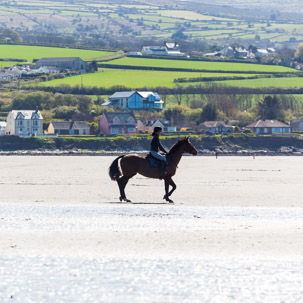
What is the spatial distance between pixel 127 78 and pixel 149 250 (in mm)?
123703

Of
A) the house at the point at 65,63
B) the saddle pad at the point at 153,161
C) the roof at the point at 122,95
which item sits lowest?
the roof at the point at 122,95

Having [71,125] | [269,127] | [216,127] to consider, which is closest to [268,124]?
[269,127]

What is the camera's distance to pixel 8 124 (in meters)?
102

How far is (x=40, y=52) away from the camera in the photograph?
17588cm

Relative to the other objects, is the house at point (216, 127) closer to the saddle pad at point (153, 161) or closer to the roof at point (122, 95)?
the roof at point (122, 95)

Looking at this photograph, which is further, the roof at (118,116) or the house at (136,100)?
the house at (136,100)

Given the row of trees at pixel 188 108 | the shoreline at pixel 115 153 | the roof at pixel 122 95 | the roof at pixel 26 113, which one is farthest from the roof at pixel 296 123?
the roof at pixel 26 113

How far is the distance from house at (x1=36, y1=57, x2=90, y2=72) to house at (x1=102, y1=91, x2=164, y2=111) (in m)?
31.2

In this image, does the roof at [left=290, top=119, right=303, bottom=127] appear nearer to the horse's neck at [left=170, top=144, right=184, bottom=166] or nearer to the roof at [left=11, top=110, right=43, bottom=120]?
the roof at [left=11, top=110, right=43, bottom=120]

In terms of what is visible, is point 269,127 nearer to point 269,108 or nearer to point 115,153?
point 269,108

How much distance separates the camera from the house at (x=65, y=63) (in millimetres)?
152500

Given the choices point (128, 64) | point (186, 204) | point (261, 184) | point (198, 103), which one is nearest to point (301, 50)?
point (128, 64)

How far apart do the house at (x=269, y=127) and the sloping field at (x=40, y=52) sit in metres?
64.5

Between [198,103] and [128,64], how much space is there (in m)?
37.1
